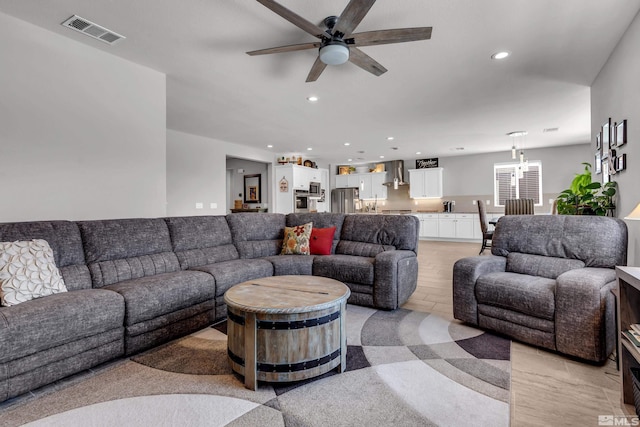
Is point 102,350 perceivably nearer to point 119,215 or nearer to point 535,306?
point 119,215

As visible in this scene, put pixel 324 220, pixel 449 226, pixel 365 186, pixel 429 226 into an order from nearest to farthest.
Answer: pixel 324 220 → pixel 449 226 → pixel 429 226 → pixel 365 186

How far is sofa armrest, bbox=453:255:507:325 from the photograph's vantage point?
269 centimetres

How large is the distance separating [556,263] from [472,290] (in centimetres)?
77

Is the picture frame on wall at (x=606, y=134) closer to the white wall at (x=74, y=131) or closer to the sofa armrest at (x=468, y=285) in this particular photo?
the sofa armrest at (x=468, y=285)

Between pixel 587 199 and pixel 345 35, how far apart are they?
299 centimetres

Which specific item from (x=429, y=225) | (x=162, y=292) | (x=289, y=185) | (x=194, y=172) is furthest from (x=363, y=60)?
(x=429, y=225)

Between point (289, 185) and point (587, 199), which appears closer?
point (587, 199)

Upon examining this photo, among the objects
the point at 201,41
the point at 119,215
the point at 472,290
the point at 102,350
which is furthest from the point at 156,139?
the point at 472,290

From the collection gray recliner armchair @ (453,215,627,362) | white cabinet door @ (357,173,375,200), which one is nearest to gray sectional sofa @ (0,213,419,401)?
gray recliner armchair @ (453,215,627,362)

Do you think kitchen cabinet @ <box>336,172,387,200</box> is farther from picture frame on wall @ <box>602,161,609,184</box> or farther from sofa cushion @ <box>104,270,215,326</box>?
sofa cushion @ <box>104,270,215,326</box>

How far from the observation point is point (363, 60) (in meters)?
2.66

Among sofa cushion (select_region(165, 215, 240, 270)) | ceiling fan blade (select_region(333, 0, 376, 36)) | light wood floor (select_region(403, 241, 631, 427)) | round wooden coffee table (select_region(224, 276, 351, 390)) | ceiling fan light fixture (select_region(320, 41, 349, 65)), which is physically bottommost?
light wood floor (select_region(403, 241, 631, 427))

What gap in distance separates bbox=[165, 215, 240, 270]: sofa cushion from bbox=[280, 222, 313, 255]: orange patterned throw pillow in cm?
64

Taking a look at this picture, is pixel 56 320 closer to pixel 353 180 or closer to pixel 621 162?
pixel 621 162
